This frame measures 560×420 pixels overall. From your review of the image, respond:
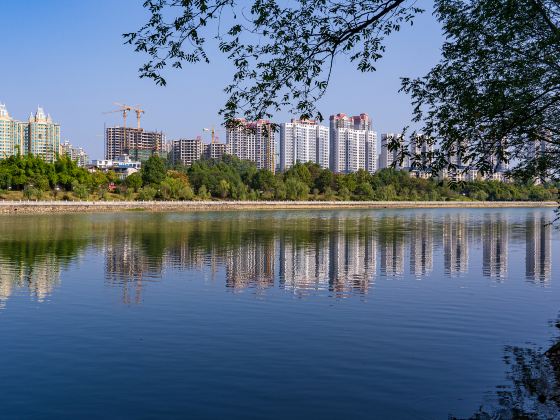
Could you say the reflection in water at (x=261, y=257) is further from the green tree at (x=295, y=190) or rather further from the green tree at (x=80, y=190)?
the green tree at (x=295, y=190)

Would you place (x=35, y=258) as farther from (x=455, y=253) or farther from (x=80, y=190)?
(x=80, y=190)

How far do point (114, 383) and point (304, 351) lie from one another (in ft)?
14.4

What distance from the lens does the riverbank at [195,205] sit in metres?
95.9

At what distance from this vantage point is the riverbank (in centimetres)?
9594

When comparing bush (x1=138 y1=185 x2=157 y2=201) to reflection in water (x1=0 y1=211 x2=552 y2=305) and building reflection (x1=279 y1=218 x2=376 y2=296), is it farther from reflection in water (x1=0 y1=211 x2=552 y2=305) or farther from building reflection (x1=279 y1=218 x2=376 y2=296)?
building reflection (x1=279 y1=218 x2=376 y2=296)

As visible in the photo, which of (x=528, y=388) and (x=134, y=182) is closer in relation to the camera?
(x=528, y=388)

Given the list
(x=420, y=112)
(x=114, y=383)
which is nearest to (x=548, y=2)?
(x=420, y=112)

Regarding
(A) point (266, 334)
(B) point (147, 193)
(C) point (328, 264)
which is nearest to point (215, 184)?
(B) point (147, 193)

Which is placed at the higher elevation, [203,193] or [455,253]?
[203,193]

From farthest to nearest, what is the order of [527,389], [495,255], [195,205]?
[195,205]
[495,255]
[527,389]

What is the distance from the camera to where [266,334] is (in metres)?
15.9

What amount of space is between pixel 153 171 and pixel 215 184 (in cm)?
1597

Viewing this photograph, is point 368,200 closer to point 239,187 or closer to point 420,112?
point 239,187

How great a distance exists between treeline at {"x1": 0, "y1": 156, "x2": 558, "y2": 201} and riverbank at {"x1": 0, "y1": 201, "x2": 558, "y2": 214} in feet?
24.9
